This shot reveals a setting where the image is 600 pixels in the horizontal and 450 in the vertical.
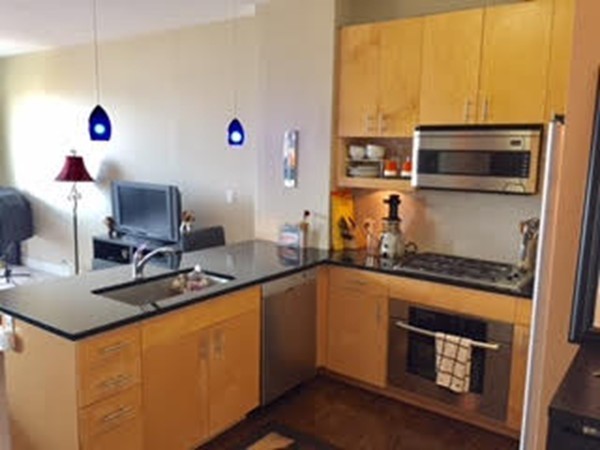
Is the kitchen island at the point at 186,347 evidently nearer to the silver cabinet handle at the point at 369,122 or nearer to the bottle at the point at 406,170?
the bottle at the point at 406,170

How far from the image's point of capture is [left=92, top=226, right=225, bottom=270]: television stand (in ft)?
13.5

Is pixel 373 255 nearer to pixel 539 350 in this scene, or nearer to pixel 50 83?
pixel 539 350

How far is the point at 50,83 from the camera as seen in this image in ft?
20.2

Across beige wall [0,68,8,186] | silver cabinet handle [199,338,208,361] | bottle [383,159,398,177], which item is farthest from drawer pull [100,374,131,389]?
beige wall [0,68,8,186]

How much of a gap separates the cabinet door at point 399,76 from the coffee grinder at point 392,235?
509 mm

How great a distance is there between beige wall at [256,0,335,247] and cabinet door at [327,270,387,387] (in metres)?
0.47

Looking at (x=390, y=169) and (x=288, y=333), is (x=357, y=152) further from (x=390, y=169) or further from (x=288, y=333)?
(x=288, y=333)

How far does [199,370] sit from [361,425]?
108 cm

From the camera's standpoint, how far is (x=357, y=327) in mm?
3350

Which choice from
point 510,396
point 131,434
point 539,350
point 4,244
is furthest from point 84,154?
point 539,350

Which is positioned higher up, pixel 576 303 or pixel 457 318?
pixel 576 303

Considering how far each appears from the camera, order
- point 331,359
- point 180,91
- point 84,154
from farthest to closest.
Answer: point 84,154 < point 180,91 < point 331,359

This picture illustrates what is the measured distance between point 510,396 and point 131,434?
1.99 m

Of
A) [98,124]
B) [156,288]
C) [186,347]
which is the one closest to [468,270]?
[186,347]
